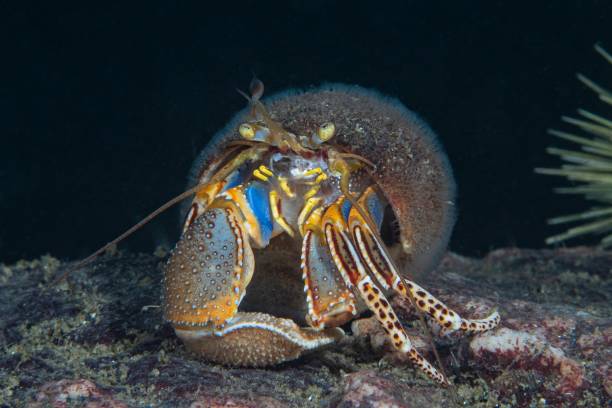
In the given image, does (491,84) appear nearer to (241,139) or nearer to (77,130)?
(241,139)

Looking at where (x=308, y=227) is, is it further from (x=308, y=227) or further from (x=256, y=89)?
(x=256, y=89)

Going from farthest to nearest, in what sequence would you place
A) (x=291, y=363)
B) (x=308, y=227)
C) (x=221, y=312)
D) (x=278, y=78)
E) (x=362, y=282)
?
(x=278, y=78) < (x=308, y=227) < (x=291, y=363) < (x=362, y=282) < (x=221, y=312)

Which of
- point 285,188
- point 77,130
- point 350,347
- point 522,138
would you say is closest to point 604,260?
point 522,138

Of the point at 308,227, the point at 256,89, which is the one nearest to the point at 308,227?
the point at 308,227

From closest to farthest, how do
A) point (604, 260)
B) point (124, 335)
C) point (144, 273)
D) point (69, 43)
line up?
point (124, 335), point (144, 273), point (604, 260), point (69, 43)

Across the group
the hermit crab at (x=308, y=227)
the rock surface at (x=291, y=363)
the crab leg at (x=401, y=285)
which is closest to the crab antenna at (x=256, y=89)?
the hermit crab at (x=308, y=227)

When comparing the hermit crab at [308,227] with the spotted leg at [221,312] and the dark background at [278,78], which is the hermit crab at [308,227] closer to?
the spotted leg at [221,312]

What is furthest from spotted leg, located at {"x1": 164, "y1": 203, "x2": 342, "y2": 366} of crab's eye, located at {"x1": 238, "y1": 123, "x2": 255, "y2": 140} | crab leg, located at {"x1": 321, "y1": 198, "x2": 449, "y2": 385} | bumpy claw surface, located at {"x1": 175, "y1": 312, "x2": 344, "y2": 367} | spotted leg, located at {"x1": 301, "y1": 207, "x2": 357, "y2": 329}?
crab's eye, located at {"x1": 238, "y1": 123, "x2": 255, "y2": 140}

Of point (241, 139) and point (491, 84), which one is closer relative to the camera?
point (241, 139)
